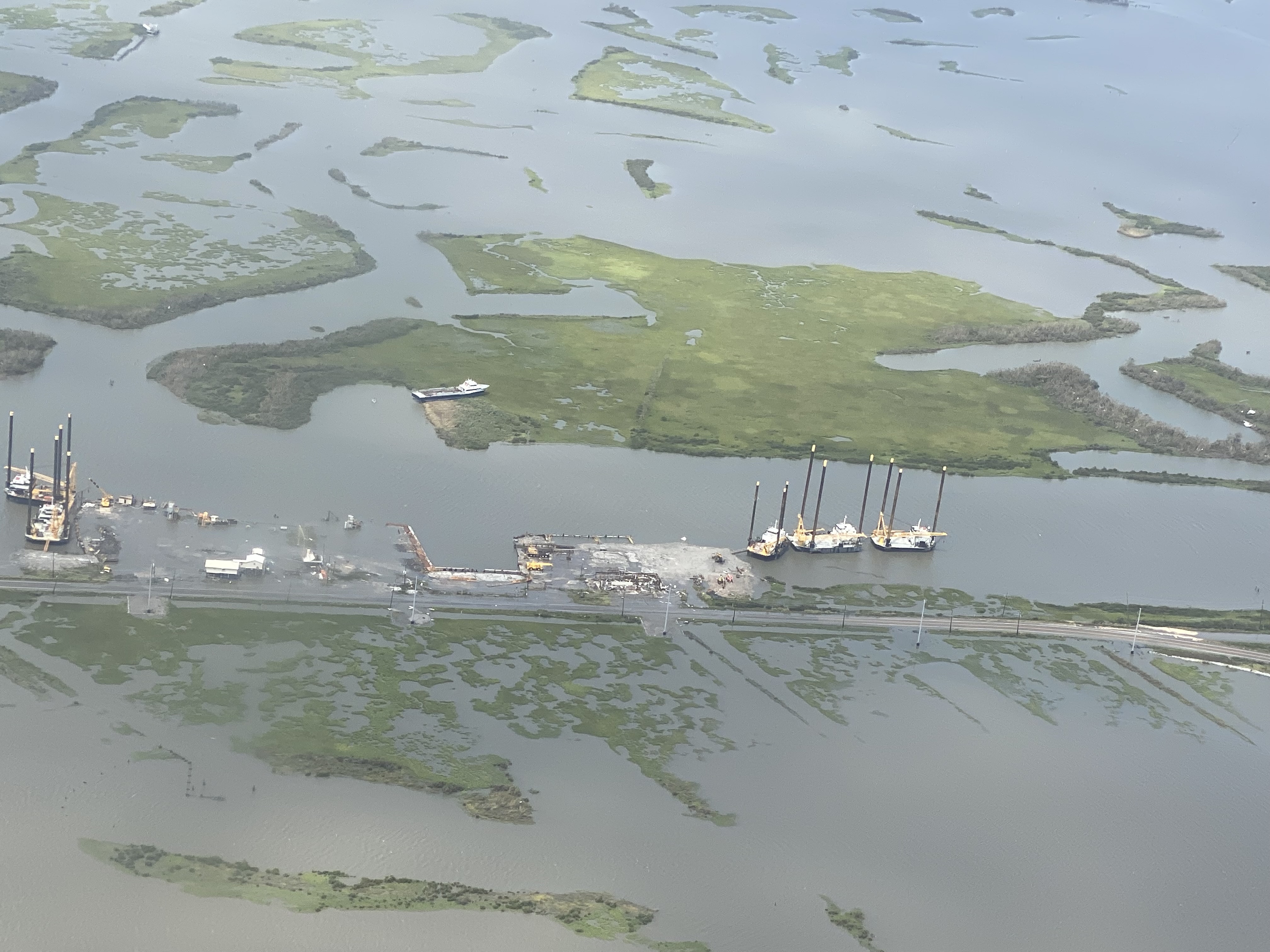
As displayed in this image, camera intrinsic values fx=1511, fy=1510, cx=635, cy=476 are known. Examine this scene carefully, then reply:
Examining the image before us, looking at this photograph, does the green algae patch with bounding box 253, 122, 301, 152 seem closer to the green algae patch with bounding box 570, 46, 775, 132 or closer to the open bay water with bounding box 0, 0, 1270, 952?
the open bay water with bounding box 0, 0, 1270, 952

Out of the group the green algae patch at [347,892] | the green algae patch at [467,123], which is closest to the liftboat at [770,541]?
the green algae patch at [347,892]

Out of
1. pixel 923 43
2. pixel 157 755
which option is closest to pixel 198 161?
pixel 157 755

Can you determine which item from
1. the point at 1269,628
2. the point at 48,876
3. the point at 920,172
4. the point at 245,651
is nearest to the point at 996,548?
the point at 1269,628

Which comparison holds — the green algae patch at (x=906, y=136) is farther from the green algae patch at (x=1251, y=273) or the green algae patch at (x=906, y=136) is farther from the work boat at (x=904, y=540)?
the work boat at (x=904, y=540)

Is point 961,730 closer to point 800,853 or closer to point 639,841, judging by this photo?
point 800,853

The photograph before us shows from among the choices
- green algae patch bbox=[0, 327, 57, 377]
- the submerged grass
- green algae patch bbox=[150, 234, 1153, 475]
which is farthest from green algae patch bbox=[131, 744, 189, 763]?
green algae patch bbox=[0, 327, 57, 377]

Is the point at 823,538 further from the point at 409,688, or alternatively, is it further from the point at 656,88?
the point at 656,88
